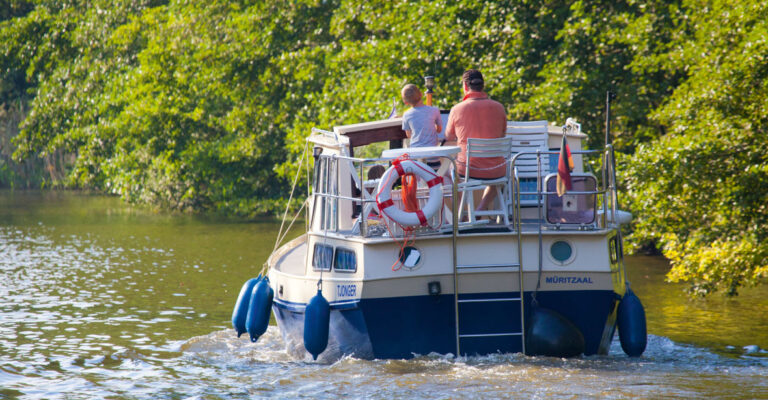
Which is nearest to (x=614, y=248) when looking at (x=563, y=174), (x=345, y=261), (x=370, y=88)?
(x=563, y=174)

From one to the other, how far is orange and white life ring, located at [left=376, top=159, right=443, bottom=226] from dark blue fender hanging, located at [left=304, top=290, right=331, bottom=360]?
1336mm

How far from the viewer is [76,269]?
20500mm

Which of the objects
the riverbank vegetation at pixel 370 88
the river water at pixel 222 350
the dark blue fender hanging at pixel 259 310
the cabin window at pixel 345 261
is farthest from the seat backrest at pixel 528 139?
the riverbank vegetation at pixel 370 88

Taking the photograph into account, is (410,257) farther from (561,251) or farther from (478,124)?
(478,124)

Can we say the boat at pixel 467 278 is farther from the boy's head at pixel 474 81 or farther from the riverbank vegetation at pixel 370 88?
the riverbank vegetation at pixel 370 88

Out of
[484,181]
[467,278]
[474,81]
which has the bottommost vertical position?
[467,278]

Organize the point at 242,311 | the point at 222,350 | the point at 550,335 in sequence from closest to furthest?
the point at 550,335
the point at 242,311
the point at 222,350

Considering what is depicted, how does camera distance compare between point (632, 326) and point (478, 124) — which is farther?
point (478, 124)

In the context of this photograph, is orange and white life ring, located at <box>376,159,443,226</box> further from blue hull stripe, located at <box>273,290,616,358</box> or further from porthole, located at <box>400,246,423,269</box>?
blue hull stripe, located at <box>273,290,616,358</box>

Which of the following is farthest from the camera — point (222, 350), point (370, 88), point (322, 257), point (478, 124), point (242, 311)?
point (370, 88)

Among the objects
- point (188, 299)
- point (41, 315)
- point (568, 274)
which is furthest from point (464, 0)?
point (568, 274)

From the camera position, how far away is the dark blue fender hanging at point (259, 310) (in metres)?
11.9

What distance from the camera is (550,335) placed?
33.4 ft

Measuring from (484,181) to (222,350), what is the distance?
4.35 metres
